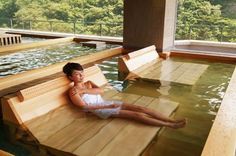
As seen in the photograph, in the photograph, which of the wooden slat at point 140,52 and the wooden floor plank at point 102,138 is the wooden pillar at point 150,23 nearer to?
the wooden slat at point 140,52

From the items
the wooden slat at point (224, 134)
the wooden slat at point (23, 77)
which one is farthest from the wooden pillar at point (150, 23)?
the wooden slat at point (224, 134)

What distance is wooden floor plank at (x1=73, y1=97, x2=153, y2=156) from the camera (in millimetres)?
2240

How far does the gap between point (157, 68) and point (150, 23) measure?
5.57 ft

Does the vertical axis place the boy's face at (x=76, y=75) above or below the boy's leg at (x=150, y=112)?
above

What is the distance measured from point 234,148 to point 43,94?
6.52 ft

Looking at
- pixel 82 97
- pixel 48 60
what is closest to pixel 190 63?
pixel 48 60

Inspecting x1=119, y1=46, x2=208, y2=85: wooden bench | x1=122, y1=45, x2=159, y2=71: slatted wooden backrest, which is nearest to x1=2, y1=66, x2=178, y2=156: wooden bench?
x1=119, y1=46, x2=208, y2=85: wooden bench

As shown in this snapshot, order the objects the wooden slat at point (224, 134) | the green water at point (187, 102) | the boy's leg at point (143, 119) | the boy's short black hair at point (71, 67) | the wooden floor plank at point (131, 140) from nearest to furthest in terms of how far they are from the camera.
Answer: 1. the wooden slat at point (224, 134)
2. the wooden floor plank at point (131, 140)
3. the green water at point (187, 102)
4. the boy's leg at point (143, 119)
5. the boy's short black hair at point (71, 67)

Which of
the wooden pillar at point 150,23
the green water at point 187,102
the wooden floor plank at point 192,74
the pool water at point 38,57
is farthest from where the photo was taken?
the wooden pillar at point 150,23

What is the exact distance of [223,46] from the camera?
8.55m

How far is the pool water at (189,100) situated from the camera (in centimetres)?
246

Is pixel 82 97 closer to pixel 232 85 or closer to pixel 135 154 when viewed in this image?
pixel 135 154

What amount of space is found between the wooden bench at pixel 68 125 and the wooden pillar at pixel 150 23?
3.36 metres

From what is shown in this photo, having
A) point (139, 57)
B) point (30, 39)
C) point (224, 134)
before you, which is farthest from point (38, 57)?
point (224, 134)
